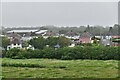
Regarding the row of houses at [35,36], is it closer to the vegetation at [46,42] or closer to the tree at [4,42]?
the vegetation at [46,42]

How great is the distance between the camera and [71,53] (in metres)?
9.05

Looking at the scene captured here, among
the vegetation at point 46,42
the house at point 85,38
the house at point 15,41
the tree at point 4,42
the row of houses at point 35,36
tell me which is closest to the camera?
the tree at point 4,42

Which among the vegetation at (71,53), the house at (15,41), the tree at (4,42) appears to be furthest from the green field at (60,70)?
the house at (15,41)

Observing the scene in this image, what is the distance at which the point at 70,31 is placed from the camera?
13.2 metres

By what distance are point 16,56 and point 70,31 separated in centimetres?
455

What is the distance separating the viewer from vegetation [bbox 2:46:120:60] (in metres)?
8.70

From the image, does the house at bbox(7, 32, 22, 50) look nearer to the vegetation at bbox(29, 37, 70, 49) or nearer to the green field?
the vegetation at bbox(29, 37, 70, 49)

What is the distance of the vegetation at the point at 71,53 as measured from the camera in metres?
8.70

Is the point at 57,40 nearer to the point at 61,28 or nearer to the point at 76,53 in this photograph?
the point at 76,53

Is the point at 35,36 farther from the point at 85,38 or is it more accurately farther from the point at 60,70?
the point at 60,70

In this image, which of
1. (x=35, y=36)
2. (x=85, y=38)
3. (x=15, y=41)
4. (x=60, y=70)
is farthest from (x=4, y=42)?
(x=85, y=38)

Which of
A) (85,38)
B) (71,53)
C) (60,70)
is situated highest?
(85,38)

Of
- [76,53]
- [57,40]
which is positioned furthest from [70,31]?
[76,53]

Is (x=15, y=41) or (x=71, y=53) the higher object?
(x=15, y=41)
